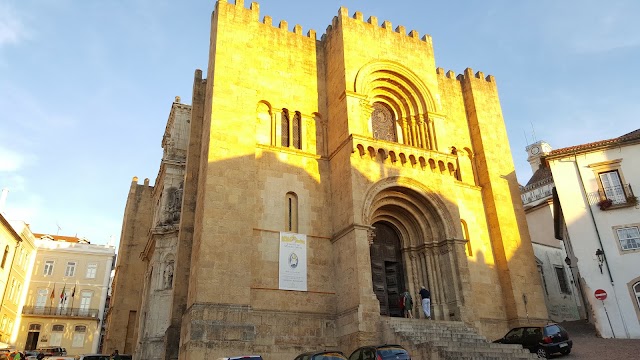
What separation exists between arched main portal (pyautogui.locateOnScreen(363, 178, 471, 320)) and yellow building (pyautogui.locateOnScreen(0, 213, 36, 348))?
29.8m

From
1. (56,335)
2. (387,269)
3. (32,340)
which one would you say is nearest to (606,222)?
(387,269)

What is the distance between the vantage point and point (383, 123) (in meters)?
23.3

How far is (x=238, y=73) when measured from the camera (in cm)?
2031

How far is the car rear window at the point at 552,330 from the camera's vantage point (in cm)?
1691

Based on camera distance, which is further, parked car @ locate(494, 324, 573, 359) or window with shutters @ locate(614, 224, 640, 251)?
window with shutters @ locate(614, 224, 640, 251)

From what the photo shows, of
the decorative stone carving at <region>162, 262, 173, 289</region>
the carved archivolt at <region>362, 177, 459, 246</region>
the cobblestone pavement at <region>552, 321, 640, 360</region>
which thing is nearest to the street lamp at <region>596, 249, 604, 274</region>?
the cobblestone pavement at <region>552, 321, 640, 360</region>

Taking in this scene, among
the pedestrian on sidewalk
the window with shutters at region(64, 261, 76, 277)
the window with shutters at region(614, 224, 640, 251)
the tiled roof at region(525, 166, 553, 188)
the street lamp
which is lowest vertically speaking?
the pedestrian on sidewalk

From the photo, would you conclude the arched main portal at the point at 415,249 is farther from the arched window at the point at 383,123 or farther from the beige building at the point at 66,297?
the beige building at the point at 66,297

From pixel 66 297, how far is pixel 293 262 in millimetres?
35869

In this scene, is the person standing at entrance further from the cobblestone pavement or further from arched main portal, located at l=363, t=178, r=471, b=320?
the cobblestone pavement

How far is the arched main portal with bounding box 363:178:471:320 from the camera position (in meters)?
19.8

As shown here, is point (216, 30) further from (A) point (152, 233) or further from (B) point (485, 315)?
(B) point (485, 315)

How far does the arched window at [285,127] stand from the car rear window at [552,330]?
40.6 ft

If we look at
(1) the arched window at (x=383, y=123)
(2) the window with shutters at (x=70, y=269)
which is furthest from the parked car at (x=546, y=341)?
(2) the window with shutters at (x=70, y=269)
